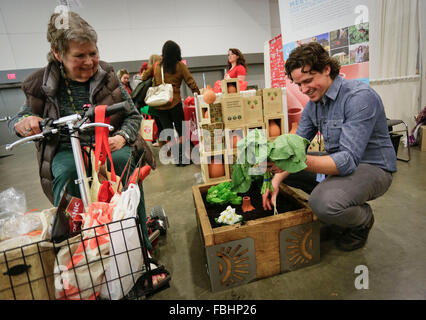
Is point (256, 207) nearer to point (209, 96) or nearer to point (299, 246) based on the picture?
point (299, 246)

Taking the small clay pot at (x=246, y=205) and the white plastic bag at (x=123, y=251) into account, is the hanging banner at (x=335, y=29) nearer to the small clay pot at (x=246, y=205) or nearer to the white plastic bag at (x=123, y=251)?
the small clay pot at (x=246, y=205)

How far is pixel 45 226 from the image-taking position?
85 centimetres

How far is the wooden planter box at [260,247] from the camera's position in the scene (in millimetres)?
1145

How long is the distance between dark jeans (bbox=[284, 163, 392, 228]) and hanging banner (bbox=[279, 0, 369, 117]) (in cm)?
160

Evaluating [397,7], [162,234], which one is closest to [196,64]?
[397,7]

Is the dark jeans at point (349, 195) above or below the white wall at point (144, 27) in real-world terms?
below

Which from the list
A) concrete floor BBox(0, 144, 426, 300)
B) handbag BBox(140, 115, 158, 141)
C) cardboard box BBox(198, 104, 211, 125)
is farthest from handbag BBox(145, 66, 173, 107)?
concrete floor BBox(0, 144, 426, 300)

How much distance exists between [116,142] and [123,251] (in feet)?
1.96

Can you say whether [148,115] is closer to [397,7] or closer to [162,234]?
[162,234]

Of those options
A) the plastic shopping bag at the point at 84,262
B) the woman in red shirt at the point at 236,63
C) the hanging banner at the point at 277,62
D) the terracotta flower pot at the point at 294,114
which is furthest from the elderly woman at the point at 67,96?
the hanging banner at the point at 277,62

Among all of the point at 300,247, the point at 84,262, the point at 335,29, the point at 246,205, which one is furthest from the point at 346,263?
the point at 335,29

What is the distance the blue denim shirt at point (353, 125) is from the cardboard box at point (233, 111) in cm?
91

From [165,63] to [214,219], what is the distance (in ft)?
7.78

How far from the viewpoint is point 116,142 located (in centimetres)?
127
